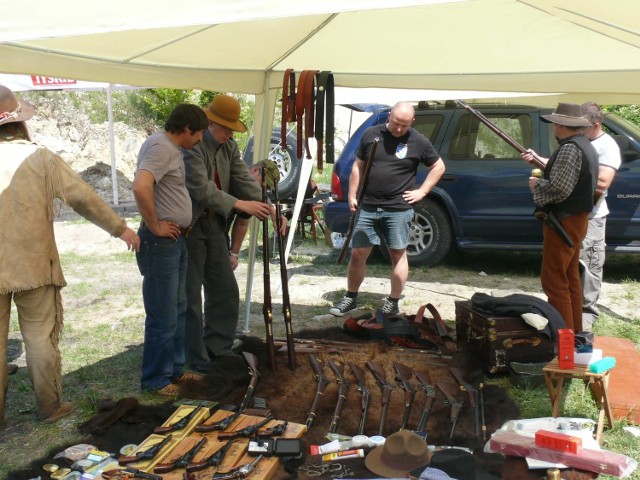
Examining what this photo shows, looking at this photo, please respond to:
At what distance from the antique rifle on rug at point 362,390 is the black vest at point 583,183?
6.32ft

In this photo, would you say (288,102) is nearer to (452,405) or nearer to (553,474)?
(452,405)

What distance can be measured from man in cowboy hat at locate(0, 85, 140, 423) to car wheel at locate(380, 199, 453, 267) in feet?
15.3

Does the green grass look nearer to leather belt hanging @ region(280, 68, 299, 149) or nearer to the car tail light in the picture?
the car tail light

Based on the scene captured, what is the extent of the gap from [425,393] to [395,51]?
8.61ft

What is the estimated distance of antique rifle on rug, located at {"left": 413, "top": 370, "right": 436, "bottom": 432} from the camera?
394 cm

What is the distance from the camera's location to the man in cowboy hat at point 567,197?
4.79 metres

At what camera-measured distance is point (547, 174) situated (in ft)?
16.3

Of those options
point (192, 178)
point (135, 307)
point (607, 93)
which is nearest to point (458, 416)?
point (192, 178)

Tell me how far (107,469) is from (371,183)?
11.8ft

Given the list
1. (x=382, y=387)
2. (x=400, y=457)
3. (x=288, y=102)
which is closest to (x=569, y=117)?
(x=288, y=102)

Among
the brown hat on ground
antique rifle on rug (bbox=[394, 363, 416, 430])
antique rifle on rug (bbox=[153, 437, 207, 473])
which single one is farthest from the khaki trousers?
antique rifle on rug (bbox=[394, 363, 416, 430])

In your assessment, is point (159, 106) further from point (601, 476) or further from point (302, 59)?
point (601, 476)

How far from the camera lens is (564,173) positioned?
478 centimetres

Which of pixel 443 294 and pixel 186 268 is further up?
pixel 186 268
